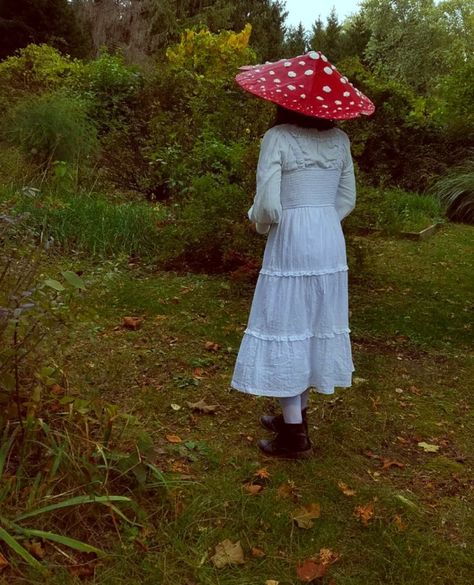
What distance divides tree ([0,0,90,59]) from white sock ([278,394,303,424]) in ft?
63.2

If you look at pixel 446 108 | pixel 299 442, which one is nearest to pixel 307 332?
pixel 299 442

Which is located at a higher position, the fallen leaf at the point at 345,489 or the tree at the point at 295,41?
the tree at the point at 295,41

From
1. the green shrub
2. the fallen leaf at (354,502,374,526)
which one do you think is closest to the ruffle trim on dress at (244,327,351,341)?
the fallen leaf at (354,502,374,526)

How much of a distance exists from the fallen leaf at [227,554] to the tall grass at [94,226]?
429cm

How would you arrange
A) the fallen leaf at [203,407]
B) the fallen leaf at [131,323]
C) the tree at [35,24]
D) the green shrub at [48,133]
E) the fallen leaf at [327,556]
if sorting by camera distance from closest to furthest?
the fallen leaf at [327,556], the fallen leaf at [203,407], the fallen leaf at [131,323], the green shrub at [48,133], the tree at [35,24]

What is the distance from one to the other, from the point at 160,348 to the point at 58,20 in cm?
1875

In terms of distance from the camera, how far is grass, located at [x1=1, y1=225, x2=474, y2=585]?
2500 millimetres

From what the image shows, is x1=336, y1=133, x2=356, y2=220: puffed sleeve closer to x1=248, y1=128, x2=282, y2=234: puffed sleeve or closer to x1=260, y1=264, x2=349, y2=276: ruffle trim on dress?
x1=260, y1=264, x2=349, y2=276: ruffle trim on dress

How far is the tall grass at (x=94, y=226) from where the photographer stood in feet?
21.2

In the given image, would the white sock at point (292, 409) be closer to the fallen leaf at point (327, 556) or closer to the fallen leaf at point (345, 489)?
the fallen leaf at point (345, 489)

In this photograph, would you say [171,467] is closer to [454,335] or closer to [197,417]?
[197,417]

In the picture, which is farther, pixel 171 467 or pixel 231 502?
pixel 171 467

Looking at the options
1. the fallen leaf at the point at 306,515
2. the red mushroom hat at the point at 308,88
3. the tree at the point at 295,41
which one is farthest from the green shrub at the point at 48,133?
the tree at the point at 295,41

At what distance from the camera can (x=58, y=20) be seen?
20406 millimetres
